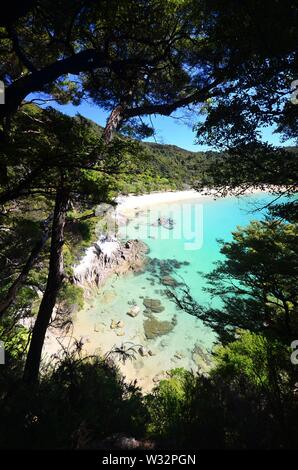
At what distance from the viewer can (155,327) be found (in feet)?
44.2

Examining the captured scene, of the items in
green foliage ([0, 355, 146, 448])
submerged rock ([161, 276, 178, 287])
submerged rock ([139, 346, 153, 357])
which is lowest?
green foliage ([0, 355, 146, 448])

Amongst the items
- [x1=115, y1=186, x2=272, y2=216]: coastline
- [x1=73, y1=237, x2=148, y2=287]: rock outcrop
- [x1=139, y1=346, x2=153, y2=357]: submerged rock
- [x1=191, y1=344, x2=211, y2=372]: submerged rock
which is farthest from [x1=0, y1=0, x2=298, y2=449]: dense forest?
[x1=115, y1=186, x2=272, y2=216]: coastline

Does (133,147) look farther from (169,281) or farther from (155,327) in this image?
(169,281)

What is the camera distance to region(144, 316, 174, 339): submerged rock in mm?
12884

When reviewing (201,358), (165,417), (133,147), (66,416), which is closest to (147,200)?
(201,358)

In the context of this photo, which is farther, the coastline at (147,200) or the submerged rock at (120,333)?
the coastline at (147,200)

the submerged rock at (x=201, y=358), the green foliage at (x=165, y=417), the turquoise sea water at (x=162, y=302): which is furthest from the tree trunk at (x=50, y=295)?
the submerged rock at (x=201, y=358)

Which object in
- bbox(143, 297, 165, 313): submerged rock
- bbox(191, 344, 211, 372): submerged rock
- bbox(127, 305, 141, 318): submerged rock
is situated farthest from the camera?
bbox(143, 297, 165, 313): submerged rock

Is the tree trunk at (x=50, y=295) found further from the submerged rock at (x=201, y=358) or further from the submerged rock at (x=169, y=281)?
the submerged rock at (x=169, y=281)

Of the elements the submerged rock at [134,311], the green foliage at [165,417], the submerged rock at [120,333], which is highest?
the submerged rock at [134,311]

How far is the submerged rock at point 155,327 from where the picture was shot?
12884 millimetres

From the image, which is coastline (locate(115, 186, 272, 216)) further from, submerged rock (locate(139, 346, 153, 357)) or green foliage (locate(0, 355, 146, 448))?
green foliage (locate(0, 355, 146, 448))

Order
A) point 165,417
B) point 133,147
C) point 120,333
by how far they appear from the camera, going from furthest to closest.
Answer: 1. point 120,333
2. point 165,417
3. point 133,147

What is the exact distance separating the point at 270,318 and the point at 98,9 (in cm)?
931
